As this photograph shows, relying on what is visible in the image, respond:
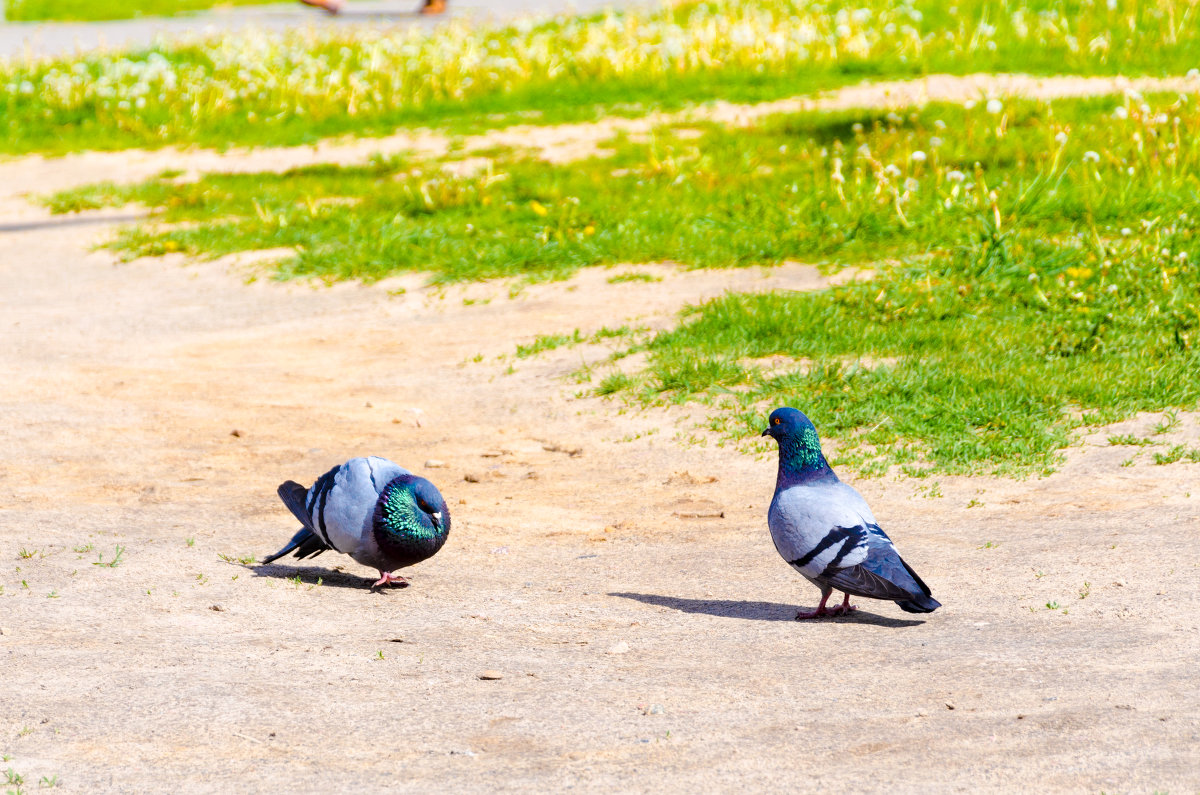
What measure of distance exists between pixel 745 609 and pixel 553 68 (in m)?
13.6

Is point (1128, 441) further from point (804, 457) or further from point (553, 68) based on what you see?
point (553, 68)

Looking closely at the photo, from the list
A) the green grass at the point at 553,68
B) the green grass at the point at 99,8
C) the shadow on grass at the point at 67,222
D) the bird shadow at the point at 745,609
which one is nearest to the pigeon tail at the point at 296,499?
the bird shadow at the point at 745,609

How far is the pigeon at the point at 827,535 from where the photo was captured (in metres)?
4.29

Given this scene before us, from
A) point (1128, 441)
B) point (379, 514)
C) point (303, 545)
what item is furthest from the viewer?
point (1128, 441)

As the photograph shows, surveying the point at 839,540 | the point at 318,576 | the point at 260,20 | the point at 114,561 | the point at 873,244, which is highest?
the point at 260,20

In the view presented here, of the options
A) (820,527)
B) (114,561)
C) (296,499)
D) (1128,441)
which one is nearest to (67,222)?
(114,561)

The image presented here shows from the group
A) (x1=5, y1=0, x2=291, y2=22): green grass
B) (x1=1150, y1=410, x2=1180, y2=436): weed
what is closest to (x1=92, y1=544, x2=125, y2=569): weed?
(x1=1150, y1=410, x2=1180, y2=436): weed

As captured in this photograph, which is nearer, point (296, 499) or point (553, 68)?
point (296, 499)

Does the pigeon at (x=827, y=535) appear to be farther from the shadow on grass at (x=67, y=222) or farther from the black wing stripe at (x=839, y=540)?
the shadow on grass at (x=67, y=222)

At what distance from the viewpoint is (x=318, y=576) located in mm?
5250

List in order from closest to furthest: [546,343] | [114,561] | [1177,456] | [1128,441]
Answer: [114,561] → [1177,456] → [1128,441] → [546,343]

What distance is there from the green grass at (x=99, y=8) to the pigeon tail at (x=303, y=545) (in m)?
27.2

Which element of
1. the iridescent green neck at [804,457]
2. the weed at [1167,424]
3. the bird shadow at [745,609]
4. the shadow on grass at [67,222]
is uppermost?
the iridescent green neck at [804,457]

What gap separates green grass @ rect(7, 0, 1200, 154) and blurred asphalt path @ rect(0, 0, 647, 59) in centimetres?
472
